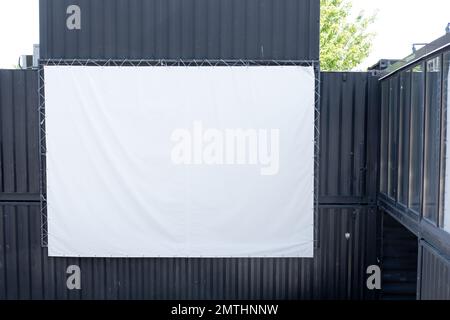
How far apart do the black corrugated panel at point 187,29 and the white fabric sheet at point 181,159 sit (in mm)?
331

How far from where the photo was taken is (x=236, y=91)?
24.1ft

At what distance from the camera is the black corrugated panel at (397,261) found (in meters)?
7.54

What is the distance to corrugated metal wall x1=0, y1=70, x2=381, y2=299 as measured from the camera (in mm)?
7590

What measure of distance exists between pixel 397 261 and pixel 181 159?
4.05 meters

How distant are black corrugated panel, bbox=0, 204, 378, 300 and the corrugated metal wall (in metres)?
0.02

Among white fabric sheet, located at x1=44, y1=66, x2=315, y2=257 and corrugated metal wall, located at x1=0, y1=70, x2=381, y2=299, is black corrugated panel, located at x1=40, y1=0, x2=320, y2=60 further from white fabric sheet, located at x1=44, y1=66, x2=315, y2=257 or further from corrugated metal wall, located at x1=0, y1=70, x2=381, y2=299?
corrugated metal wall, located at x1=0, y1=70, x2=381, y2=299

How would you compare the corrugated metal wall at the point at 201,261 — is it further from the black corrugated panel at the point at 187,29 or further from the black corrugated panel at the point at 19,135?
the black corrugated panel at the point at 187,29

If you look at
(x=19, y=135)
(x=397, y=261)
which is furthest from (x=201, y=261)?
(x=19, y=135)

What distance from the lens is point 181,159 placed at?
7.39 m

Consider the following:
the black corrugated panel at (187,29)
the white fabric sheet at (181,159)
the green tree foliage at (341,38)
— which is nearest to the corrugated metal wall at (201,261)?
the white fabric sheet at (181,159)

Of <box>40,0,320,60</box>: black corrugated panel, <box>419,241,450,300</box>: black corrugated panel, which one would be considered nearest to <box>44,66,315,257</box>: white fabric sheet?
<box>40,0,320,60</box>: black corrugated panel

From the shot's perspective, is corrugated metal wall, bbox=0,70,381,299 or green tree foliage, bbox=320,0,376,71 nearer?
corrugated metal wall, bbox=0,70,381,299

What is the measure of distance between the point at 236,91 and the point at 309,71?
1.23 meters

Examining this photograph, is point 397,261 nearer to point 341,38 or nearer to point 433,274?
point 433,274
